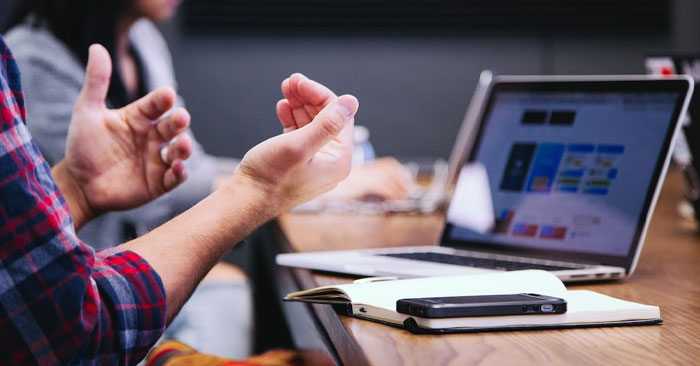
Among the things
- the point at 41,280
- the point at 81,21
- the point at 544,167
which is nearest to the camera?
the point at 41,280

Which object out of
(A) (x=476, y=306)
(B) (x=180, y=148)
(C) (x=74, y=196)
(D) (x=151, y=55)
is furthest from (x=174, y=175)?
(D) (x=151, y=55)

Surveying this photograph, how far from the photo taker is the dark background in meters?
3.61

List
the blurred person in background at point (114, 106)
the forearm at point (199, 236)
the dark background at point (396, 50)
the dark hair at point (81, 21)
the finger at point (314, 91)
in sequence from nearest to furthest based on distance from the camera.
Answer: the forearm at point (199, 236)
the finger at point (314, 91)
the blurred person in background at point (114, 106)
the dark hair at point (81, 21)
the dark background at point (396, 50)

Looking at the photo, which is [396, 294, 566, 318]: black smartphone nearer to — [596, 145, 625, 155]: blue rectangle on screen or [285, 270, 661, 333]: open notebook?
[285, 270, 661, 333]: open notebook

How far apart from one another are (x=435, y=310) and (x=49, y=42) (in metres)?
1.67

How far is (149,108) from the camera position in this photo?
1393 mm

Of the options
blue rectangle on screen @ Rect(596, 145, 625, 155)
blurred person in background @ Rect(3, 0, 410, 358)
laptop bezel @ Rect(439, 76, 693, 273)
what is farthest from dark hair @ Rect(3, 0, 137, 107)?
blue rectangle on screen @ Rect(596, 145, 625, 155)

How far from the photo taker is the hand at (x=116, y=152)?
1.38 m

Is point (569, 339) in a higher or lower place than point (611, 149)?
lower

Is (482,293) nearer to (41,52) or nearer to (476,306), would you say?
(476,306)

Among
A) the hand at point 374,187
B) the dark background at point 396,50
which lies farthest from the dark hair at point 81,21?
the dark background at point 396,50

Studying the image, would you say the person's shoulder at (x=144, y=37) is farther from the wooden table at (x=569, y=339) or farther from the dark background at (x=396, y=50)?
the wooden table at (x=569, y=339)

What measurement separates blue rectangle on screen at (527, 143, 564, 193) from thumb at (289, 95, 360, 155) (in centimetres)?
45

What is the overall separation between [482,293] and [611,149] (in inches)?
18.4
